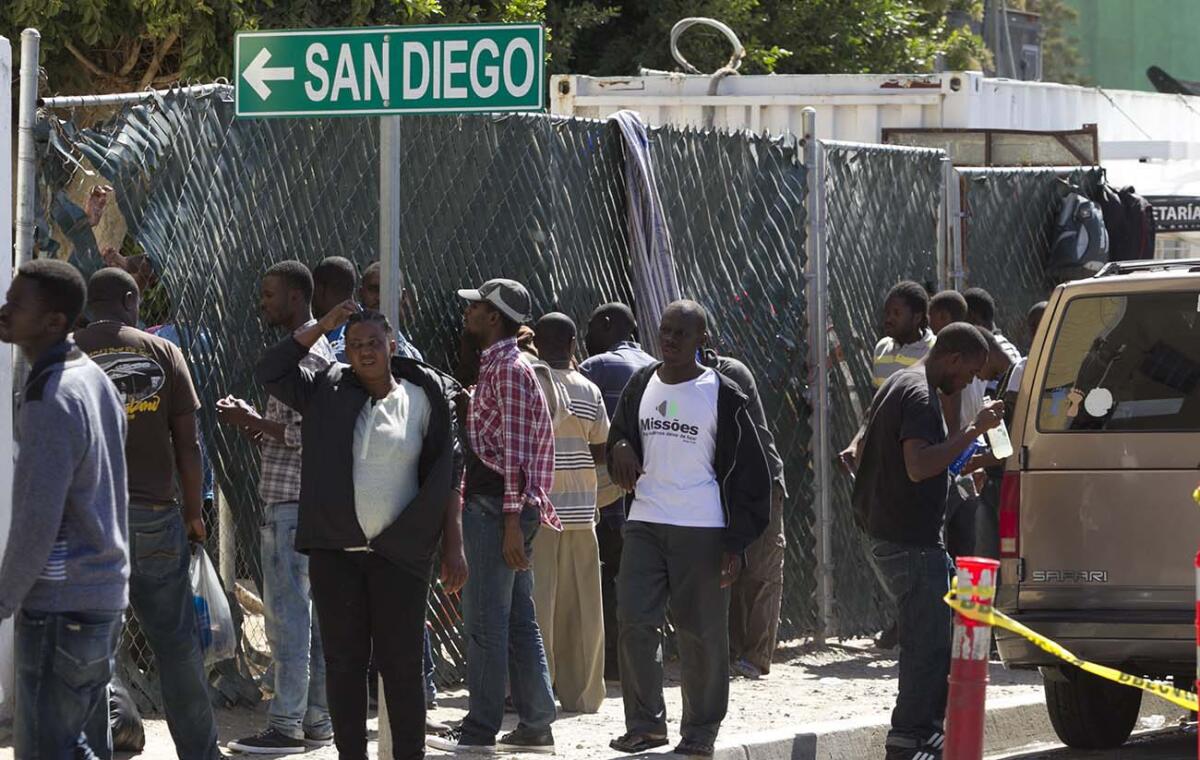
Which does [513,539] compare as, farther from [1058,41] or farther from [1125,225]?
[1058,41]

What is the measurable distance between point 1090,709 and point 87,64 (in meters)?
10.6

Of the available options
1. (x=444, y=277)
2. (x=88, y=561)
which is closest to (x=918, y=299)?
(x=444, y=277)

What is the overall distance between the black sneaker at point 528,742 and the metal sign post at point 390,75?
6.70ft

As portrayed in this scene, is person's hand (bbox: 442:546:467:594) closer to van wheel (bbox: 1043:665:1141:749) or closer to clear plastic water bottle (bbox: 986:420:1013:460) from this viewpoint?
clear plastic water bottle (bbox: 986:420:1013:460)

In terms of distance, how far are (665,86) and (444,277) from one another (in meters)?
6.56

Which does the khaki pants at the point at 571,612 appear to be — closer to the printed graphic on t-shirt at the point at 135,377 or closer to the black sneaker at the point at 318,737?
the black sneaker at the point at 318,737

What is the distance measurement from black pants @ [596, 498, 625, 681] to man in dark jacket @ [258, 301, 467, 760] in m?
2.57

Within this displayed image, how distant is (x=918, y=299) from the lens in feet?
35.7

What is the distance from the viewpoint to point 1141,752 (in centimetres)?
902

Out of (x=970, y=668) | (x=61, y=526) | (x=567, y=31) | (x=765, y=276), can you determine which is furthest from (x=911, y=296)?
(x=567, y=31)

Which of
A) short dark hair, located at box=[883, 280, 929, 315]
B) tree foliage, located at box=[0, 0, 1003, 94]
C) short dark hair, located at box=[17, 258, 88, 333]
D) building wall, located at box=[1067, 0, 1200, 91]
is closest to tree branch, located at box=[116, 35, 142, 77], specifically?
tree foliage, located at box=[0, 0, 1003, 94]

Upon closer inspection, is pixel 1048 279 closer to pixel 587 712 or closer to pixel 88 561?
pixel 587 712

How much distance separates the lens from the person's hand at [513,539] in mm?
7930

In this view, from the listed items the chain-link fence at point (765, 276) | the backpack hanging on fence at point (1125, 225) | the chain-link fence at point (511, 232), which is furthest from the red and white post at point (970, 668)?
the backpack hanging on fence at point (1125, 225)
